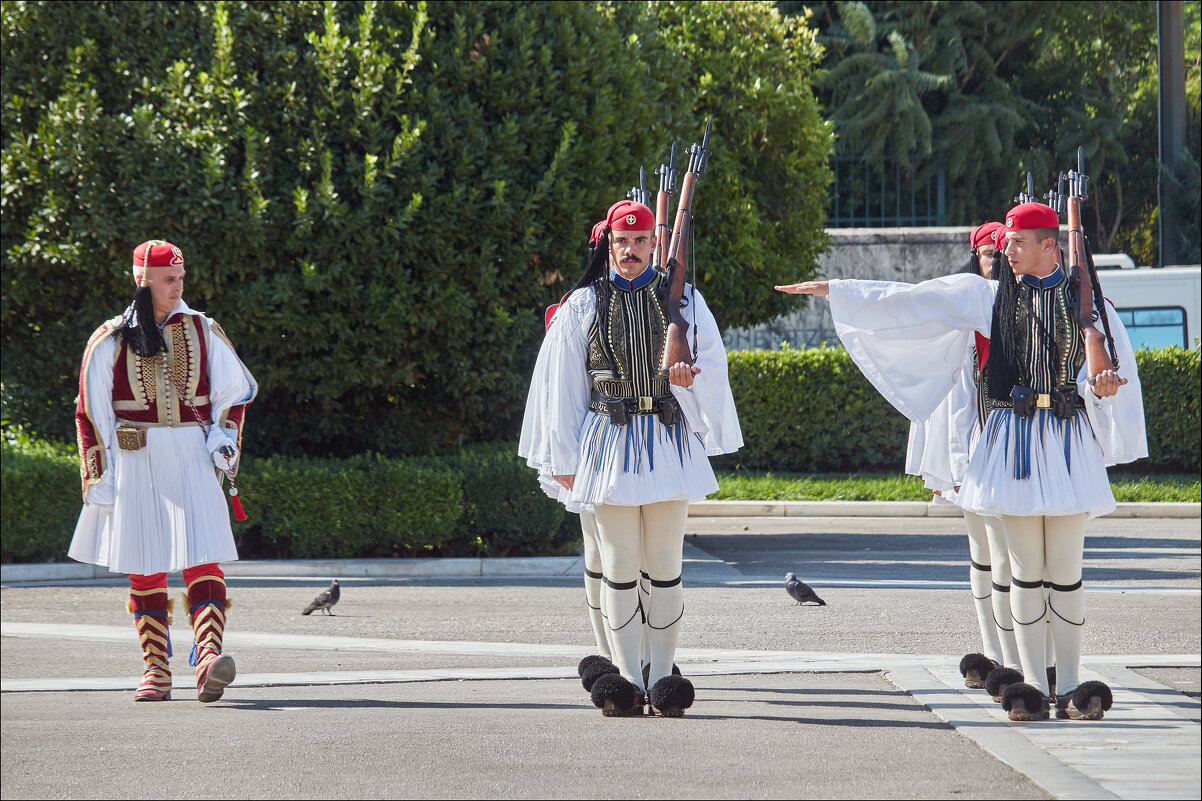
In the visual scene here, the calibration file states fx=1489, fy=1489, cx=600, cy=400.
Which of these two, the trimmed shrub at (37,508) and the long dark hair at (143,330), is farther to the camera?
the trimmed shrub at (37,508)

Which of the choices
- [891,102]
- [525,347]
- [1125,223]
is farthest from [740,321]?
[1125,223]

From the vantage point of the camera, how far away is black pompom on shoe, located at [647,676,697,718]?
6.43 m

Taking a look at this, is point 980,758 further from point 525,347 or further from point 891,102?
point 891,102

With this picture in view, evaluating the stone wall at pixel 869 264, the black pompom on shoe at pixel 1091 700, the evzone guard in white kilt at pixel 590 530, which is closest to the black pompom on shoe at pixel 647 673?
the evzone guard in white kilt at pixel 590 530

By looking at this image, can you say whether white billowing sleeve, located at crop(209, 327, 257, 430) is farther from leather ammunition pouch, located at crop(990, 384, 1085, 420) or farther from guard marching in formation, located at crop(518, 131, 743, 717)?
leather ammunition pouch, located at crop(990, 384, 1085, 420)

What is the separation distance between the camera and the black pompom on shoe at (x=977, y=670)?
711 cm

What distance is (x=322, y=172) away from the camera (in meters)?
12.7

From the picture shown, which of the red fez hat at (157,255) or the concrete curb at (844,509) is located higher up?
the red fez hat at (157,255)

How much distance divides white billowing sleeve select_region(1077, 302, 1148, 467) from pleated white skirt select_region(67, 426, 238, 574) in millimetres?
4166

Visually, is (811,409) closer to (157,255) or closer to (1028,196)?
(1028,196)

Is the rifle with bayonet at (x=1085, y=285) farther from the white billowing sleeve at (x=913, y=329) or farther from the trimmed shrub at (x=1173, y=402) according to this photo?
the trimmed shrub at (x=1173, y=402)

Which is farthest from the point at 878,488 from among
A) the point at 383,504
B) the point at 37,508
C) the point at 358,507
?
the point at 37,508

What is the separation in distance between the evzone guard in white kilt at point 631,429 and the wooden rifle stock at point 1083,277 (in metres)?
1.53

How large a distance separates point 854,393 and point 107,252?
1150 cm
